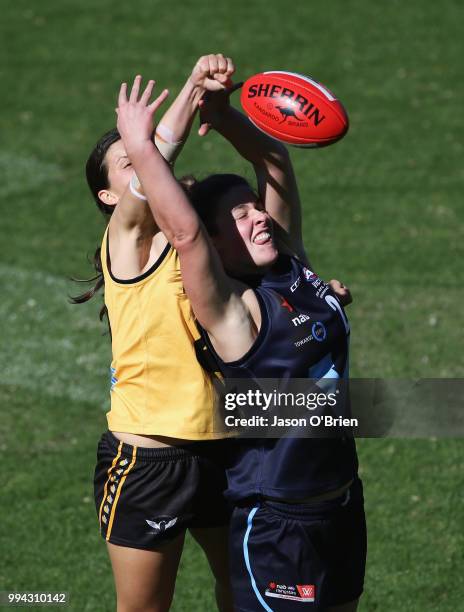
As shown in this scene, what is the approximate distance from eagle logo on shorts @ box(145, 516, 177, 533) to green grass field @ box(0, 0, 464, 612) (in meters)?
1.43

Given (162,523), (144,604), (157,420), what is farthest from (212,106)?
(144,604)

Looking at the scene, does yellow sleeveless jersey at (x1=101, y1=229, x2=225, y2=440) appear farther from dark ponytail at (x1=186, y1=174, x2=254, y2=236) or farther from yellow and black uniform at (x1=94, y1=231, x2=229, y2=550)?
dark ponytail at (x1=186, y1=174, x2=254, y2=236)

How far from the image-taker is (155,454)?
4227 millimetres

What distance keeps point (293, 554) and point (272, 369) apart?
0.70 meters

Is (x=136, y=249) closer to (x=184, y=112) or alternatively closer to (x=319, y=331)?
(x=184, y=112)

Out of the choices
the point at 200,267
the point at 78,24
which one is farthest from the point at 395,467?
the point at 78,24

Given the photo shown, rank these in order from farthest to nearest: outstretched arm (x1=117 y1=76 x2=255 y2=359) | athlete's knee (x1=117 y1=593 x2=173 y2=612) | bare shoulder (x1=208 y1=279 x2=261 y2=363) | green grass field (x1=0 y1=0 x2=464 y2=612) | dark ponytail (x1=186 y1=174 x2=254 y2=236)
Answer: green grass field (x1=0 y1=0 x2=464 y2=612)
athlete's knee (x1=117 y1=593 x2=173 y2=612)
dark ponytail (x1=186 y1=174 x2=254 y2=236)
bare shoulder (x1=208 y1=279 x2=261 y2=363)
outstretched arm (x1=117 y1=76 x2=255 y2=359)

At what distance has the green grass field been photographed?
19.6 feet

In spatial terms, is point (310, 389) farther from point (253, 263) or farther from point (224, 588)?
point (224, 588)

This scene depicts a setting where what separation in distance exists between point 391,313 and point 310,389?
15.8ft

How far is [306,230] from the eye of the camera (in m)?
10.3

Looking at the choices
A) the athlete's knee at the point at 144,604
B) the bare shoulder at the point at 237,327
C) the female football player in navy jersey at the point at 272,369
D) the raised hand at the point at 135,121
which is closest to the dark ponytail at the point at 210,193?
the female football player in navy jersey at the point at 272,369

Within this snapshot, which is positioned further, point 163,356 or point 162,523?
point 162,523

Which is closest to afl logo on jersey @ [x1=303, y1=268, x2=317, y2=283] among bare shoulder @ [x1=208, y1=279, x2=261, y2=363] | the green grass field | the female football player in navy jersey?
the female football player in navy jersey
